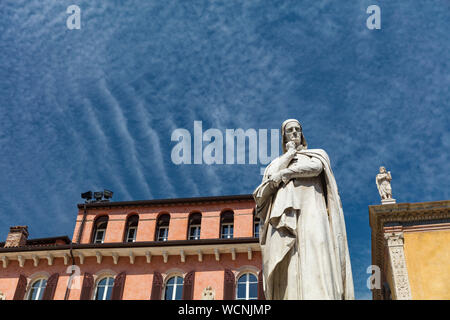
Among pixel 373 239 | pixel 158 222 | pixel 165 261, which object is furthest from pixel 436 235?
pixel 158 222

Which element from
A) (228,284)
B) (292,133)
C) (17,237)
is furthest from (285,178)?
(17,237)

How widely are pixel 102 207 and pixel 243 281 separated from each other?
13.8 meters

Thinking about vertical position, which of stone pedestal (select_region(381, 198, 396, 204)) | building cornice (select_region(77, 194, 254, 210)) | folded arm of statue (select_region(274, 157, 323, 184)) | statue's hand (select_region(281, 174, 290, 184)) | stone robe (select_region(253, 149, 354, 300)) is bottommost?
stone robe (select_region(253, 149, 354, 300))

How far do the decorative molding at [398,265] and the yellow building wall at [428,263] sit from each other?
0.27 m

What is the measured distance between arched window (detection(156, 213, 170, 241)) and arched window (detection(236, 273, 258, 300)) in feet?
24.7

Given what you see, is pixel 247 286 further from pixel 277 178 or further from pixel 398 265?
pixel 277 178

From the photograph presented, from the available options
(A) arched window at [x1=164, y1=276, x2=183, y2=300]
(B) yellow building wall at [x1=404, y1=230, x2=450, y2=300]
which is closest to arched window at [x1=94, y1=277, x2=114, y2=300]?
(A) arched window at [x1=164, y1=276, x2=183, y2=300]

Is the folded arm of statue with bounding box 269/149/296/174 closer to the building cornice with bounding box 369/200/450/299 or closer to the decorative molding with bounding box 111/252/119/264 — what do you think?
the building cornice with bounding box 369/200/450/299

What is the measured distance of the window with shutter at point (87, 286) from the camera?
32.0 meters

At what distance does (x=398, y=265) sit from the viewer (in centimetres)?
2581

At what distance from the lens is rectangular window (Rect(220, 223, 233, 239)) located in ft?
115

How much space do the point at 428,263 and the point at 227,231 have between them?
595 inches
